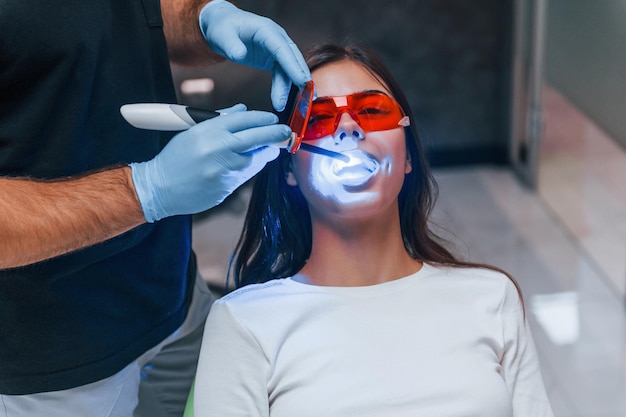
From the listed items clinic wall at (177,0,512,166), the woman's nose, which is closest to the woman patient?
the woman's nose

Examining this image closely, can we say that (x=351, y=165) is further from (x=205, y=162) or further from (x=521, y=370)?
(x=521, y=370)

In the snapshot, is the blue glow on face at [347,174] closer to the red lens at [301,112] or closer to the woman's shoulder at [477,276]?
the red lens at [301,112]

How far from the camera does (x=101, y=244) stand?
1.39m

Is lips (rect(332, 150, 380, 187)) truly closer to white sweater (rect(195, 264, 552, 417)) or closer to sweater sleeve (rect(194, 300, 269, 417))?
white sweater (rect(195, 264, 552, 417))

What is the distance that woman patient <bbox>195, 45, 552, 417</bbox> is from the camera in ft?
4.38

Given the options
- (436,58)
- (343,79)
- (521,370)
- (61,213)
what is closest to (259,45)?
(343,79)

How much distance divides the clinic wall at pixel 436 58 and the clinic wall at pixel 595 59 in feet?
3.84

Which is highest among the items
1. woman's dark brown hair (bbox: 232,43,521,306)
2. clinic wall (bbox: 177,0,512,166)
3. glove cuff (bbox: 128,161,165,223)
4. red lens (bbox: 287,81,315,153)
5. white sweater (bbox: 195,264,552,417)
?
red lens (bbox: 287,81,315,153)

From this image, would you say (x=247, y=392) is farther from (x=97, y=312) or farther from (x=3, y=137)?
(x=3, y=137)

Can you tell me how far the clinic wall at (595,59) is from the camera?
184 centimetres

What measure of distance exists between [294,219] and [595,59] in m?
1.01

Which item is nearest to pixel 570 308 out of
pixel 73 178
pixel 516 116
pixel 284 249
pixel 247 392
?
pixel 516 116

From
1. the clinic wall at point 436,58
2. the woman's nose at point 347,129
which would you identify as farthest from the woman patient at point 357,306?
the clinic wall at point 436,58

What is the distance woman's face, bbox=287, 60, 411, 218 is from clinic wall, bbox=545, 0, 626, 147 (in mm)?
653
